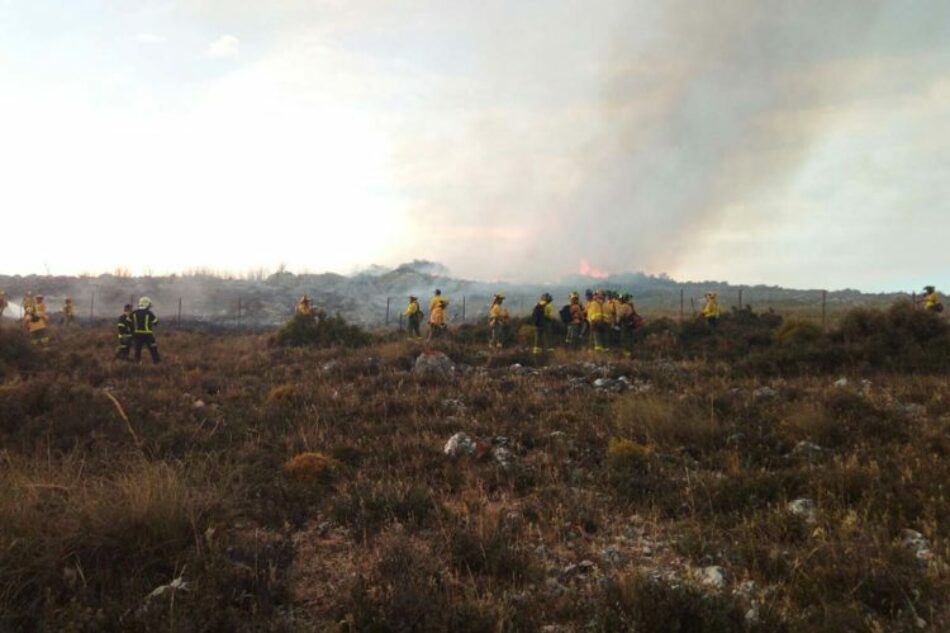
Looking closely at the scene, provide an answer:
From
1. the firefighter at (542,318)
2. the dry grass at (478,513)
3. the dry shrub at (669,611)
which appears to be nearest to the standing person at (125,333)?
the dry grass at (478,513)

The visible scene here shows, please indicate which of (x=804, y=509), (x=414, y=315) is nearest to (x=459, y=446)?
(x=804, y=509)

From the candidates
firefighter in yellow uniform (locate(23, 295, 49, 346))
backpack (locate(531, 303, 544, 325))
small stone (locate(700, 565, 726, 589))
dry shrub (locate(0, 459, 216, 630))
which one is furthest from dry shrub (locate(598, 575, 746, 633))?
firefighter in yellow uniform (locate(23, 295, 49, 346))

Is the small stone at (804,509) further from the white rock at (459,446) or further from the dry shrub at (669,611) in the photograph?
the white rock at (459,446)

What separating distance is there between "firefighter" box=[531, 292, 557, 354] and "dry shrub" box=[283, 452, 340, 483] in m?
14.1

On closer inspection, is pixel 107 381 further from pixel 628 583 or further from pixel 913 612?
pixel 913 612

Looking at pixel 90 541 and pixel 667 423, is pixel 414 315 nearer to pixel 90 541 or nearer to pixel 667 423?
pixel 667 423

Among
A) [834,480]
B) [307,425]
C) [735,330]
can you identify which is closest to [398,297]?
[735,330]

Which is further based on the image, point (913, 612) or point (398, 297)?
point (398, 297)

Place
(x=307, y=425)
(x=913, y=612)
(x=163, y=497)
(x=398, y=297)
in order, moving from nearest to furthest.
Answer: (x=913, y=612), (x=163, y=497), (x=307, y=425), (x=398, y=297)

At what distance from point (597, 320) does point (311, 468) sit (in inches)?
524

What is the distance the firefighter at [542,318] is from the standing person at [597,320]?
192 cm

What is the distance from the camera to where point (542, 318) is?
20.4m

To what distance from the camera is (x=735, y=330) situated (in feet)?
63.1

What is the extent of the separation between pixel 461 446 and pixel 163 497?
3245mm
